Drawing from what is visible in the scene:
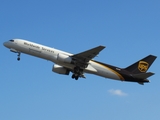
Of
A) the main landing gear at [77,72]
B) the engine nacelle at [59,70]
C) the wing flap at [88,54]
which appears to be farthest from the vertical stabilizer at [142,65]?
the engine nacelle at [59,70]

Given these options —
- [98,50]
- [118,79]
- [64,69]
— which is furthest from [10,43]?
[118,79]

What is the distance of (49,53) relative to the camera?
60.7 m

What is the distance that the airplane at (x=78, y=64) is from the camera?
60.6 m

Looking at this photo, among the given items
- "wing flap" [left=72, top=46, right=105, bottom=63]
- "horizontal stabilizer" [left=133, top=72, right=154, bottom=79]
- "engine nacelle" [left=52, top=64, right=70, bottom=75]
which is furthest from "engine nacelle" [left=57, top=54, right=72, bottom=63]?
"horizontal stabilizer" [left=133, top=72, right=154, bottom=79]

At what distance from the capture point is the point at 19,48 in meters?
61.3

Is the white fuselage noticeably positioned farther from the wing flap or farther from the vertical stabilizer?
the vertical stabilizer

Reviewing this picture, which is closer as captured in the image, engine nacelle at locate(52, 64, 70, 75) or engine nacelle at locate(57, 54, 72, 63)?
engine nacelle at locate(57, 54, 72, 63)

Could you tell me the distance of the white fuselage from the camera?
60656 mm

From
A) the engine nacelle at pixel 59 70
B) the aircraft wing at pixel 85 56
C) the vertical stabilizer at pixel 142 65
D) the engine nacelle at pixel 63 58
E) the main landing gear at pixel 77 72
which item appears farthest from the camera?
the engine nacelle at pixel 59 70

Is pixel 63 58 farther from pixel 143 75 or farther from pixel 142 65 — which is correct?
pixel 142 65

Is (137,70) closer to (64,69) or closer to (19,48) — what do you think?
(64,69)

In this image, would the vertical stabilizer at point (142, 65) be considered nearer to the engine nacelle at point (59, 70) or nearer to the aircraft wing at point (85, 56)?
the aircraft wing at point (85, 56)

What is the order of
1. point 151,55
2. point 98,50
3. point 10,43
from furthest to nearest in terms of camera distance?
point 151,55
point 10,43
point 98,50

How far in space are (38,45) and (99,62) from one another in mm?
10968
